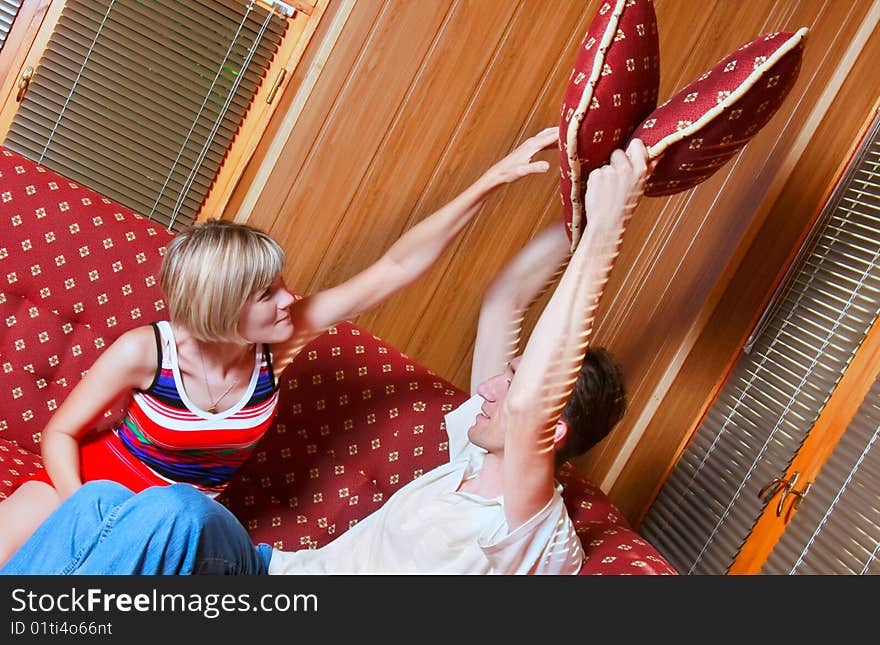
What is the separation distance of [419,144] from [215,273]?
1.23 m

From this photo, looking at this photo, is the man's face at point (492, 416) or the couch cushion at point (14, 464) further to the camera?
the couch cushion at point (14, 464)

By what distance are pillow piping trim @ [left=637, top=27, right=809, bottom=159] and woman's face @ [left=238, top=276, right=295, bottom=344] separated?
0.77 m

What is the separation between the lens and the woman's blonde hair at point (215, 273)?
1.80m

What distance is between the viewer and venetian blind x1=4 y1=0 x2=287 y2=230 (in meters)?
2.63

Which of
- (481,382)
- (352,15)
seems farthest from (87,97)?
(481,382)

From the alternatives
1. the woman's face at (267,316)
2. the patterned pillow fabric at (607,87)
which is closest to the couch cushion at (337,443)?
the woman's face at (267,316)

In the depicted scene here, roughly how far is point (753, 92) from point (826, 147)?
1531 millimetres

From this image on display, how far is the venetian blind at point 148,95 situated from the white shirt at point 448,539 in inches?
50.9

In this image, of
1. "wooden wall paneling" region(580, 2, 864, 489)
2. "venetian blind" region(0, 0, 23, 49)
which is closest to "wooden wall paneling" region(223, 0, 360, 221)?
"venetian blind" region(0, 0, 23, 49)

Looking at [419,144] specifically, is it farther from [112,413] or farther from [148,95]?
[112,413]

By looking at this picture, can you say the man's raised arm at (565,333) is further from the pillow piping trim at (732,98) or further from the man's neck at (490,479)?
the man's neck at (490,479)

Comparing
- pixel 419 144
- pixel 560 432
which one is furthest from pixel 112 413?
pixel 419 144

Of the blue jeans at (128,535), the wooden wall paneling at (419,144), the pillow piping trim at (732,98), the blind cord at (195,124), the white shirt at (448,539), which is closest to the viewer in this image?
the blue jeans at (128,535)

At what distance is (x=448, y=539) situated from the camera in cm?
172
